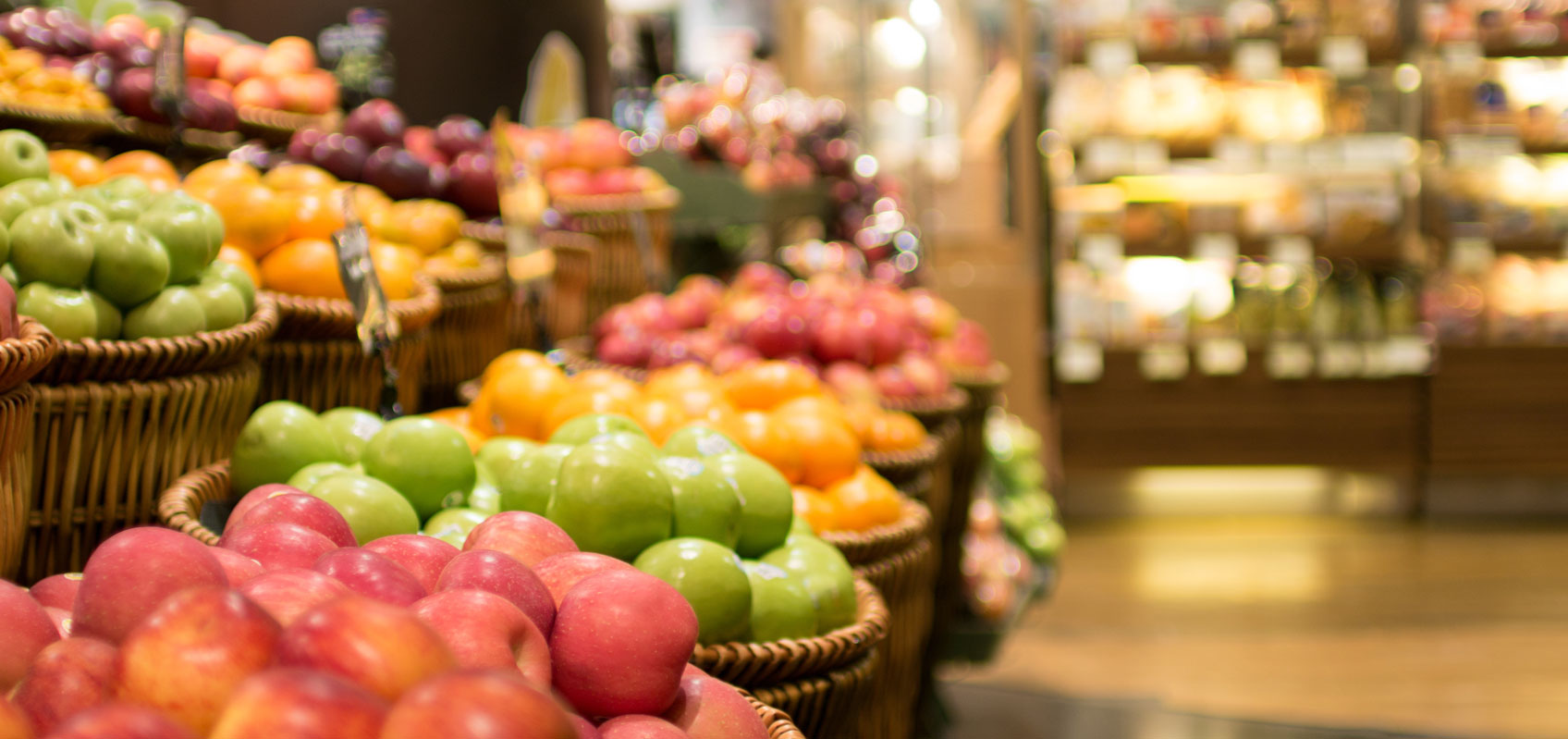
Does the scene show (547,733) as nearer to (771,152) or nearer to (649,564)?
(649,564)

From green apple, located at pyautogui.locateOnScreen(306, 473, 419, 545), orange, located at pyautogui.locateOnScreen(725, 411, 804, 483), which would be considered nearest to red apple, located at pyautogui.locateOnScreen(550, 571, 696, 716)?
green apple, located at pyautogui.locateOnScreen(306, 473, 419, 545)

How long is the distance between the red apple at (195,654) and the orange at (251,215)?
44.6 inches

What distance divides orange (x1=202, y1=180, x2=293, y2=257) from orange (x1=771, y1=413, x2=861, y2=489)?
0.65 meters

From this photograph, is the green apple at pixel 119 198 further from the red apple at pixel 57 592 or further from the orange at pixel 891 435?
the orange at pixel 891 435

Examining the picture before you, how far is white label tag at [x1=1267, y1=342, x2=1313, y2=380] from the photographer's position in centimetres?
619

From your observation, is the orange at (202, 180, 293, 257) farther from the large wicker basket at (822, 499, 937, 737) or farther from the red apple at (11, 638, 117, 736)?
the red apple at (11, 638, 117, 736)

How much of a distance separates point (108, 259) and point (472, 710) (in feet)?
3.03

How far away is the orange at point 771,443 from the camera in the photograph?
61.1 inches

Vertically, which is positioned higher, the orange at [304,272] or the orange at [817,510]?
the orange at [304,272]

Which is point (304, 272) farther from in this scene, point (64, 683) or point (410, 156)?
point (64, 683)

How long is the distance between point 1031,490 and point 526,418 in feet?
7.48

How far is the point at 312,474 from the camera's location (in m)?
1.17

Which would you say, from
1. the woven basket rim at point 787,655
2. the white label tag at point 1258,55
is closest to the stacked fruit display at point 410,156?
the woven basket rim at point 787,655

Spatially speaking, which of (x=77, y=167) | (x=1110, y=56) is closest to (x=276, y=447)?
(x=77, y=167)
